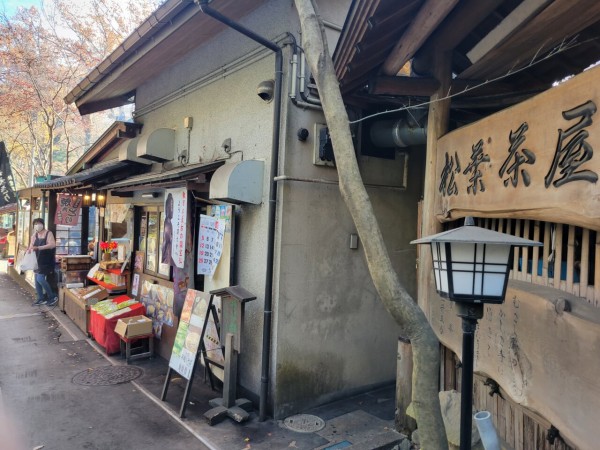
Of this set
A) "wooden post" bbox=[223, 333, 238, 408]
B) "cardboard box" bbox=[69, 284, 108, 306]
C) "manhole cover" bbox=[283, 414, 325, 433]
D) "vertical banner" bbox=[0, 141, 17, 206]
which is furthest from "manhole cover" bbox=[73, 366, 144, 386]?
"vertical banner" bbox=[0, 141, 17, 206]

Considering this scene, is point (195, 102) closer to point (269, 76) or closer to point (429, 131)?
point (269, 76)

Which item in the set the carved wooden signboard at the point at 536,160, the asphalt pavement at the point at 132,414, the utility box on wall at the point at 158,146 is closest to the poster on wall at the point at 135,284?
the asphalt pavement at the point at 132,414

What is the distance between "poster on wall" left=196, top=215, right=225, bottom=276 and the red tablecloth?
2.69 metres

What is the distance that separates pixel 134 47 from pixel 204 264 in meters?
4.24

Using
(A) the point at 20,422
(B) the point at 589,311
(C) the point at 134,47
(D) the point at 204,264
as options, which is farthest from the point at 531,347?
(C) the point at 134,47

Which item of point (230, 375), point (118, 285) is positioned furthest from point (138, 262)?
point (230, 375)

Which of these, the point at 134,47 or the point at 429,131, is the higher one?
the point at 134,47

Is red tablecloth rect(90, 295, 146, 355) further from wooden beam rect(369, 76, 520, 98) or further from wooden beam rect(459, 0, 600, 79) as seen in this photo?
wooden beam rect(459, 0, 600, 79)

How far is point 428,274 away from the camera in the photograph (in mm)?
5062

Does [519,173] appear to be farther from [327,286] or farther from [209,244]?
[209,244]

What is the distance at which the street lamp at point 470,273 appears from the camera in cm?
267

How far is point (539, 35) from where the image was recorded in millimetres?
4055

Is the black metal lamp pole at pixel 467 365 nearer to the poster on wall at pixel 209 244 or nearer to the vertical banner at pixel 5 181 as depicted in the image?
the poster on wall at pixel 209 244

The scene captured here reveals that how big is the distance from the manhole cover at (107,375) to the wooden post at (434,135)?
5075 mm
